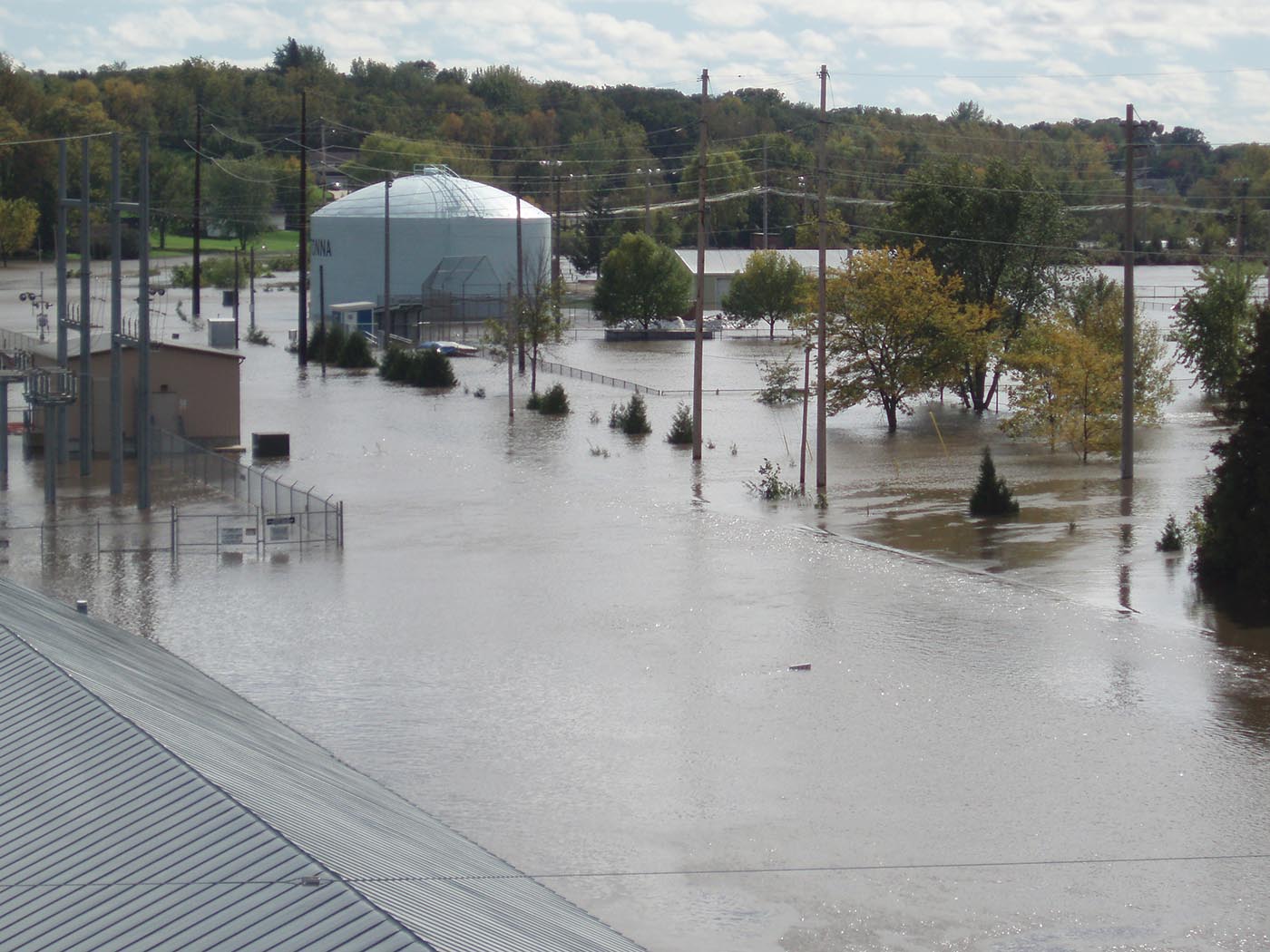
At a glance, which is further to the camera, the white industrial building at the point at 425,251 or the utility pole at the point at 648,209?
the utility pole at the point at 648,209

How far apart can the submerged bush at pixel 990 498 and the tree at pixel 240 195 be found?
106 metres

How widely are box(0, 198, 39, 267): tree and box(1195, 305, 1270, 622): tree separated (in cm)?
9399

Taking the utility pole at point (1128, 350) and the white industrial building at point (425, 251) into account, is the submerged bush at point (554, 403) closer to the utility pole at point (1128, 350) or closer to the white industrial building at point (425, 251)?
the utility pole at point (1128, 350)

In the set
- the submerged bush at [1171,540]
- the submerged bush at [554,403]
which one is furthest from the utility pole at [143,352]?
the submerged bush at [554,403]

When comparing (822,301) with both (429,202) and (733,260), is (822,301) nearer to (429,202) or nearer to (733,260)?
(429,202)

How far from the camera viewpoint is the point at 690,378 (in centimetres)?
6556

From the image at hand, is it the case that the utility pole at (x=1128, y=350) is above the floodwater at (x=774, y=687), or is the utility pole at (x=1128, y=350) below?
above

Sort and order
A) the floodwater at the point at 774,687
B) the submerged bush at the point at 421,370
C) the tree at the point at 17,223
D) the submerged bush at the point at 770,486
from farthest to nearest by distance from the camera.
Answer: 1. the tree at the point at 17,223
2. the submerged bush at the point at 421,370
3. the submerged bush at the point at 770,486
4. the floodwater at the point at 774,687

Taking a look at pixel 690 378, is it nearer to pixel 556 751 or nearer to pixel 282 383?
pixel 282 383

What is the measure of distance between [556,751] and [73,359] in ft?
87.3

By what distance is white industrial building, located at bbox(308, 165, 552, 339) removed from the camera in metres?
87.3

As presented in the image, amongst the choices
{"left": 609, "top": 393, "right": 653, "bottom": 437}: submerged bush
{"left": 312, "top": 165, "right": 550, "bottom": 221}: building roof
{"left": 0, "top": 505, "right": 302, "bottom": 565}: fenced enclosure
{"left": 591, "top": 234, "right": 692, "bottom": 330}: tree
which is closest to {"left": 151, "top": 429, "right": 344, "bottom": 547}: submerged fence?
{"left": 0, "top": 505, "right": 302, "bottom": 565}: fenced enclosure

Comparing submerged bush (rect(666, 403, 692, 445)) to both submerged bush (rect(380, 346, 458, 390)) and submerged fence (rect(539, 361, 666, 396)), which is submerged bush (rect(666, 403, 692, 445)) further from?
submerged bush (rect(380, 346, 458, 390))

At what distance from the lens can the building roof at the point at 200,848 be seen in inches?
342
